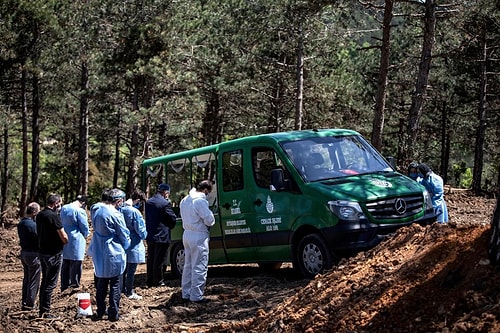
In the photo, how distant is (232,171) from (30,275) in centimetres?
377

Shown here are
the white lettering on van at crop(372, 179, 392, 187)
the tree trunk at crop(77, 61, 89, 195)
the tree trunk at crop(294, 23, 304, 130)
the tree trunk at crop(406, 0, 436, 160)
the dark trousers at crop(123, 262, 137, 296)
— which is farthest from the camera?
the tree trunk at crop(294, 23, 304, 130)

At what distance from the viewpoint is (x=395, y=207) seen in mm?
11195

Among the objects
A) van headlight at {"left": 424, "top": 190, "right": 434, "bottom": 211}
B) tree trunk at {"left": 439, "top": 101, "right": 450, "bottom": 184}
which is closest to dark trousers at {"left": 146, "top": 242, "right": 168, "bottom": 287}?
van headlight at {"left": 424, "top": 190, "right": 434, "bottom": 211}

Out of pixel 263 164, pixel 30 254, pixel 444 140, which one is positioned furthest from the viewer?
pixel 444 140

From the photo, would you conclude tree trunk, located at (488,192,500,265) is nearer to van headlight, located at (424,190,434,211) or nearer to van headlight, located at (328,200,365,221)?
van headlight, located at (328,200,365,221)

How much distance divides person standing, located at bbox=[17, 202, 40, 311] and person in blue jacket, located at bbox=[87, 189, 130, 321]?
1655 millimetres

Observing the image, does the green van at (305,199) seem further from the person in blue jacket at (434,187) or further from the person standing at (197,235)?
the person standing at (197,235)

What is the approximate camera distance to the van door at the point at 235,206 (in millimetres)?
12547

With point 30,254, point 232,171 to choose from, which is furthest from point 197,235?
point 30,254

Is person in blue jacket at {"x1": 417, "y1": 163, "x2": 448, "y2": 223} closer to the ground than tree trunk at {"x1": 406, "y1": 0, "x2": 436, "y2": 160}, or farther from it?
closer to the ground

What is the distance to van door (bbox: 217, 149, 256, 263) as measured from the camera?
41.2 ft

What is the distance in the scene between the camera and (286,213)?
1167 cm

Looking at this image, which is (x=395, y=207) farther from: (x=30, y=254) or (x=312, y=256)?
(x=30, y=254)

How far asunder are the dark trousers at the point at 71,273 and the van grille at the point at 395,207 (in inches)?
238
